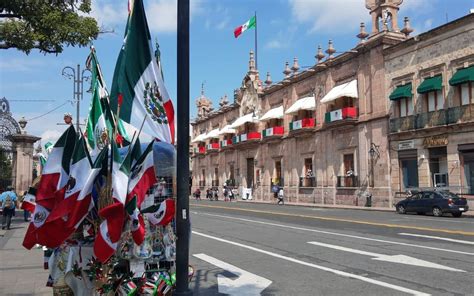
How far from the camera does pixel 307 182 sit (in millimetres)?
43188

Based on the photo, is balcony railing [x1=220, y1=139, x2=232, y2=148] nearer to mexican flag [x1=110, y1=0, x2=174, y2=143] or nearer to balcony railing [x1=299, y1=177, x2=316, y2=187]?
balcony railing [x1=299, y1=177, x2=316, y2=187]

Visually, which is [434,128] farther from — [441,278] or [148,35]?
[148,35]

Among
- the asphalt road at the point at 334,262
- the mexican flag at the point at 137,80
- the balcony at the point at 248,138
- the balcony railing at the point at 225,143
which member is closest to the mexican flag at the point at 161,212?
the mexican flag at the point at 137,80

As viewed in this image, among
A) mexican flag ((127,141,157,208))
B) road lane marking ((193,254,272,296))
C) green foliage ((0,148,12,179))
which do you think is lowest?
road lane marking ((193,254,272,296))

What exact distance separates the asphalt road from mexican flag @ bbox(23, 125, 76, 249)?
3047mm

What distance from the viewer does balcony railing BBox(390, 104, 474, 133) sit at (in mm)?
27516

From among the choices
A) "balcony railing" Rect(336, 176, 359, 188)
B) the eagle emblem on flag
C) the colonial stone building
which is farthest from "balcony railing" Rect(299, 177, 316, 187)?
the eagle emblem on flag

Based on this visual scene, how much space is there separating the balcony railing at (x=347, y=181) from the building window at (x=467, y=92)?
1083 centimetres

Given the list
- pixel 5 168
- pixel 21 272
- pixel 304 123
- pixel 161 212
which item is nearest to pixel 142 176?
pixel 161 212

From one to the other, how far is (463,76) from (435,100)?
10.0ft

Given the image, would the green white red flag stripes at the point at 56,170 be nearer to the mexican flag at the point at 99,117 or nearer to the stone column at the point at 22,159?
the mexican flag at the point at 99,117

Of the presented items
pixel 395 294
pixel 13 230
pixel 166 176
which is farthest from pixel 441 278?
pixel 13 230

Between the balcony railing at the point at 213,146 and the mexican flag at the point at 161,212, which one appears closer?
the mexican flag at the point at 161,212

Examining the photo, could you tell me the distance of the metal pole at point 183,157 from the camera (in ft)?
18.4
